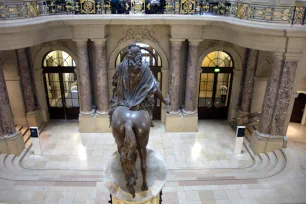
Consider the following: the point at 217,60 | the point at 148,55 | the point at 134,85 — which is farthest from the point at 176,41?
→ the point at 134,85

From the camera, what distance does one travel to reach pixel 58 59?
459 inches

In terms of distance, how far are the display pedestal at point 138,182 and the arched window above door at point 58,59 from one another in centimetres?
709

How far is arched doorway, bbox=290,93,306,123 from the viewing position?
12.0 metres

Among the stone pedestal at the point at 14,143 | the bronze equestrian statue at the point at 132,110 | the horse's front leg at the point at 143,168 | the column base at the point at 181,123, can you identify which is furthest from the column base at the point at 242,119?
the stone pedestal at the point at 14,143

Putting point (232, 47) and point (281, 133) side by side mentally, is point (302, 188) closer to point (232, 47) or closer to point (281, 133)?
point (281, 133)

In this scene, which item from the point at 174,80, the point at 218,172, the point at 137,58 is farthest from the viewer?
the point at 174,80

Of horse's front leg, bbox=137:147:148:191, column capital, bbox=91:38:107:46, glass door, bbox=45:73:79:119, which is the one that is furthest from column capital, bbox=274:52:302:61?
glass door, bbox=45:73:79:119

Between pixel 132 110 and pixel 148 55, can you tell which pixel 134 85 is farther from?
pixel 148 55

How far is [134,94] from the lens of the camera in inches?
191

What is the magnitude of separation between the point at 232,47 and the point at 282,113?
10.9 feet

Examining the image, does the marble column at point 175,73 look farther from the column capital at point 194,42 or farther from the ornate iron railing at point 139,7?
the ornate iron railing at point 139,7

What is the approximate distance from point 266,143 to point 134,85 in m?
6.68

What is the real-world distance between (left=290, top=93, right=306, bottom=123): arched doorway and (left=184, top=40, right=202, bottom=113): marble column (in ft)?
14.4

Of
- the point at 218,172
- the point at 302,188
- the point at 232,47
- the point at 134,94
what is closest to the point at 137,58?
the point at 134,94
